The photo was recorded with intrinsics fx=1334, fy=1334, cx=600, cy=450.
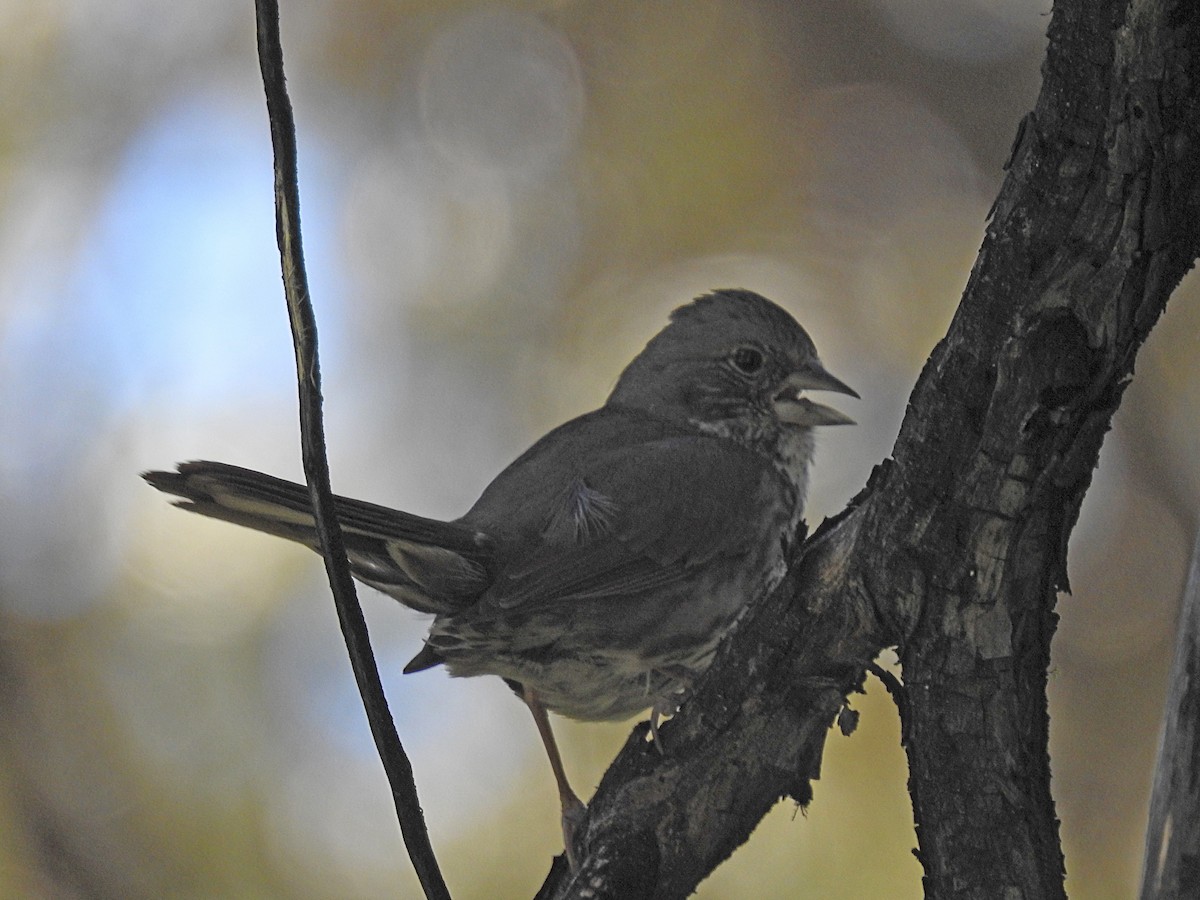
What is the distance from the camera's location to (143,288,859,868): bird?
138 inches

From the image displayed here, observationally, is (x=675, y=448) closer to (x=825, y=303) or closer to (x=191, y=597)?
(x=825, y=303)

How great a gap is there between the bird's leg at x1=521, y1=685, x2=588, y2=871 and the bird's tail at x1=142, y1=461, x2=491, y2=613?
537mm

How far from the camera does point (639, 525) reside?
3.96 m

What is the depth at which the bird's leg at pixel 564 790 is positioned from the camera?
10.5 ft

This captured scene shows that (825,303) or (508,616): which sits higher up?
(825,303)

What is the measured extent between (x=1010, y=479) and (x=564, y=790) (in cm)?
205

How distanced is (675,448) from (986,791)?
2242mm

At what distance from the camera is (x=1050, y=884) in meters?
2.16

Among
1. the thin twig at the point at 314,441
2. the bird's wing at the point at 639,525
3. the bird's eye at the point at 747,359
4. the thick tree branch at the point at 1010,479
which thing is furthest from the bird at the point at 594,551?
the thin twig at the point at 314,441

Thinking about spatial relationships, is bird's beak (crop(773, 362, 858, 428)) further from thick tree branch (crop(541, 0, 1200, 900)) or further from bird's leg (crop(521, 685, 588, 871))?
thick tree branch (crop(541, 0, 1200, 900))

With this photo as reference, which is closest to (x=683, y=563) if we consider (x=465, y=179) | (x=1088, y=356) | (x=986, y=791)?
(x=986, y=791)

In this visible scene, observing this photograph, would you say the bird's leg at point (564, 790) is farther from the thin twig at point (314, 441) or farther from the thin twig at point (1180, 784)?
the thin twig at point (1180, 784)

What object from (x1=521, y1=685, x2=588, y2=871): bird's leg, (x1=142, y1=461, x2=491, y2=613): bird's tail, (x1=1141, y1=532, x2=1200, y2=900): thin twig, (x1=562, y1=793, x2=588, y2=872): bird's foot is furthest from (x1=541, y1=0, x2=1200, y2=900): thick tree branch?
(x1=142, y1=461, x2=491, y2=613): bird's tail

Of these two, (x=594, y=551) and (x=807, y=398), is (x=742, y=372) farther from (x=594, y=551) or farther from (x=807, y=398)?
(x=594, y=551)
